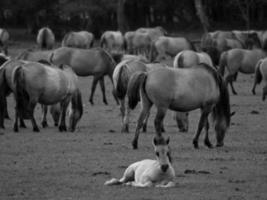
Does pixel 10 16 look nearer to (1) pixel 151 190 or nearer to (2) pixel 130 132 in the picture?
(2) pixel 130 132

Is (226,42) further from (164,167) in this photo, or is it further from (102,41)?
(164,167)

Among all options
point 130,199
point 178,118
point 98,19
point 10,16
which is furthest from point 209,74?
point 10,16

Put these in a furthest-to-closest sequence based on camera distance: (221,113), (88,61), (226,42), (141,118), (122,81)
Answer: (226,42)
(88,61)
(122,81)
(221,113)
(141,118)

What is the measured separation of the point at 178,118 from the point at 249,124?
2.25 meters

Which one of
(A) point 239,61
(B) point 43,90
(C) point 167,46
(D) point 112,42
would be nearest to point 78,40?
(D) point 112,42

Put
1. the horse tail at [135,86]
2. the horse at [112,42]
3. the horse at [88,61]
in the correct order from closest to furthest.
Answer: the horse tail at [135,86] → the horse at [88,61] → the horse at [112,42]

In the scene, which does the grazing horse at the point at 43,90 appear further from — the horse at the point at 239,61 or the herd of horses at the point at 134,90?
the horse at the point at 239,61

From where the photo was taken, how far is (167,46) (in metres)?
41.7

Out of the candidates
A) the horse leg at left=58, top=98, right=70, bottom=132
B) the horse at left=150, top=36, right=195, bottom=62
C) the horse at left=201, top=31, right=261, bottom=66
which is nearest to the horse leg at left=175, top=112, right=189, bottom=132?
the horse leg at left=58, top=98, right=70, bottom=132

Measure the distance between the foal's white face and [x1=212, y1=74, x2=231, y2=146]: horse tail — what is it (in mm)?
4276

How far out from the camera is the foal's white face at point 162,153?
33.3 ft

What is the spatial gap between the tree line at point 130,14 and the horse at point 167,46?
16.6 meters

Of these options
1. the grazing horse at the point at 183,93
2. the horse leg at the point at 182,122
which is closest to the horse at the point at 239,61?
the horse leg at the point at 182,122

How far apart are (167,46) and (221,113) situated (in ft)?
88.6
